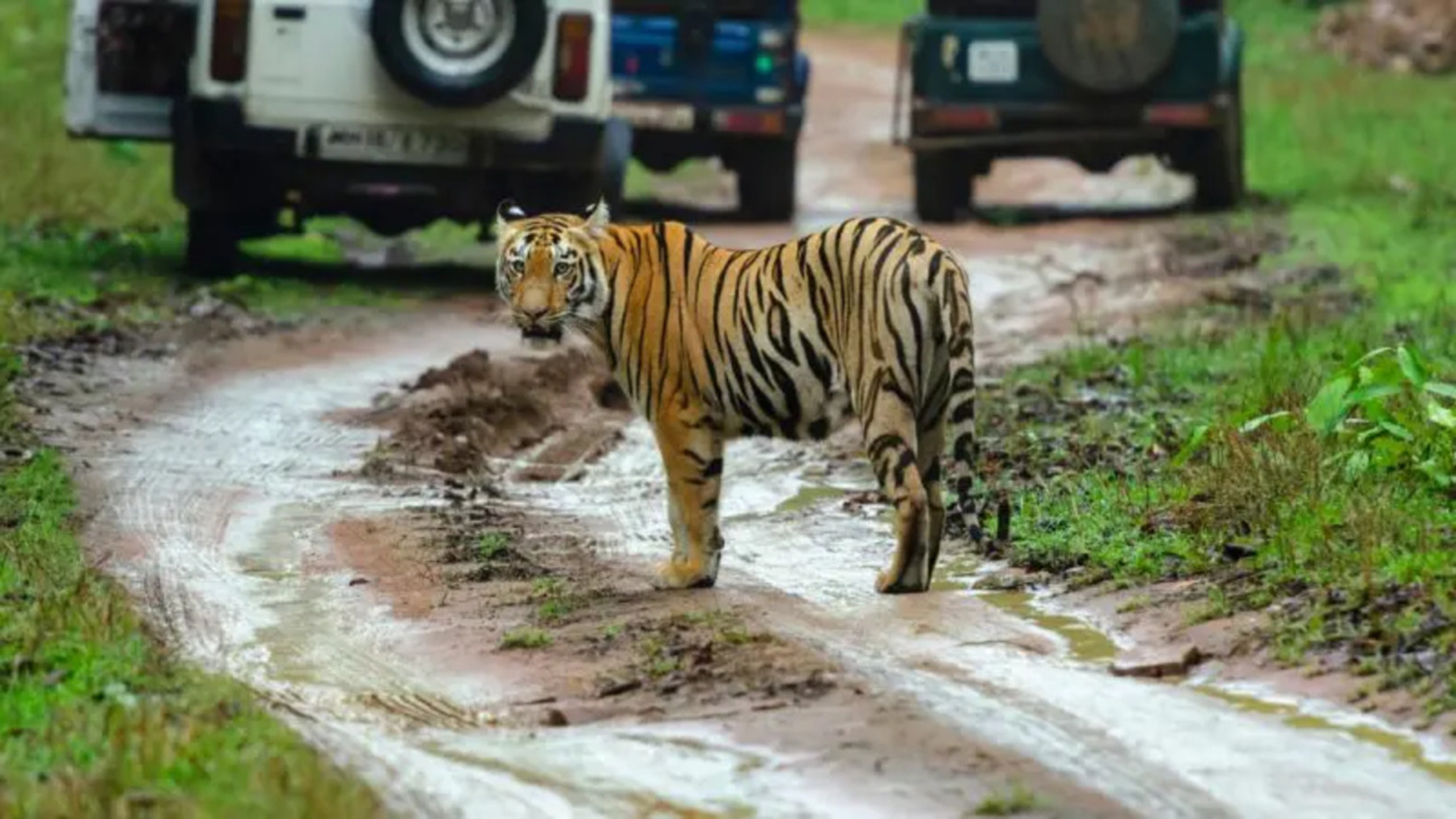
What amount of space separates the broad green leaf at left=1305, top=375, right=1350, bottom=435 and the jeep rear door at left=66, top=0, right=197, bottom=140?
330 inches

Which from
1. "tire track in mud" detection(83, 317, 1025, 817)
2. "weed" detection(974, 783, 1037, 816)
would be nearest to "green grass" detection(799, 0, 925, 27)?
"tire track in mud" detection(83, 317, 1025, 817)

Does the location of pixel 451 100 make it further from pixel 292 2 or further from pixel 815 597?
pixel 815 597

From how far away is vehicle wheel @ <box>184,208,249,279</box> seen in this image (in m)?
16.7

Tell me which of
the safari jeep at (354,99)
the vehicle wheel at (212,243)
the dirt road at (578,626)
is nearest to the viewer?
the dirt road at (578,626)

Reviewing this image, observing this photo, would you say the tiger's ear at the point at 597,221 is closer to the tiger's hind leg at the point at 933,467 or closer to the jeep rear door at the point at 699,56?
the tiger's hind leg at the point at 933,467

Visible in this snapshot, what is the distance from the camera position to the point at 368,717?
7.12m

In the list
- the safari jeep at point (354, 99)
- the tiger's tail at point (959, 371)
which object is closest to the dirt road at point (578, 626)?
the tiger's tail at point (959, 371)

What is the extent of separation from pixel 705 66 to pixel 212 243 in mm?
5111

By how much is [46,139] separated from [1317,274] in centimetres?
889

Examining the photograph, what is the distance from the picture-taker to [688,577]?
8.83 metres

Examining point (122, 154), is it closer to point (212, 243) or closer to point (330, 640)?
point (212, 243)

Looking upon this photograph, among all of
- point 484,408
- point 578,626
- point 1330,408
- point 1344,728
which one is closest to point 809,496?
point 484,408

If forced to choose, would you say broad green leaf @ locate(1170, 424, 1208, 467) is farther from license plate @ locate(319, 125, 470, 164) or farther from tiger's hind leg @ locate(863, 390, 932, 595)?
license plate @ locate(319, 125, 470, 164)

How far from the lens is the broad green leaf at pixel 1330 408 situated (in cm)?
934
